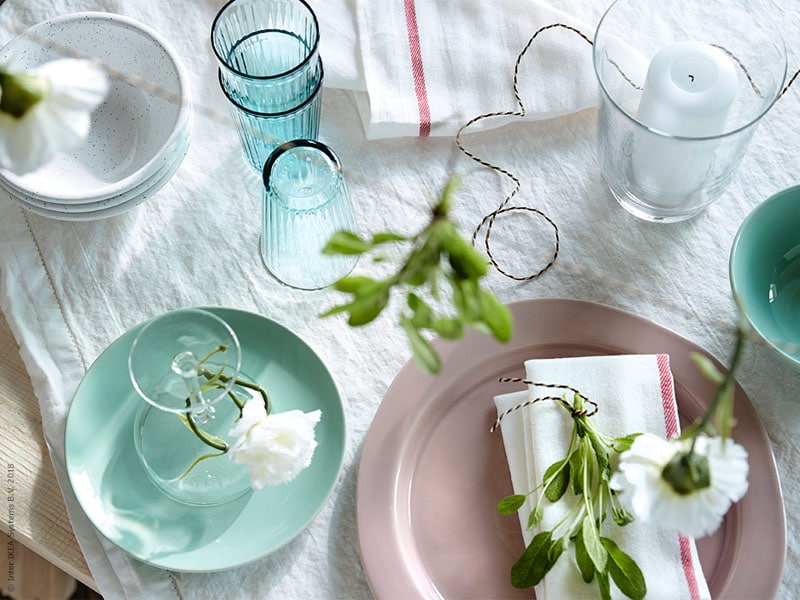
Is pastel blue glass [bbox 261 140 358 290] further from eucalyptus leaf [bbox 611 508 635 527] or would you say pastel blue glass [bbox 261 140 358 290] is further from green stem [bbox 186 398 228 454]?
eucalyptus leaf [bbox 611 508 635 527]

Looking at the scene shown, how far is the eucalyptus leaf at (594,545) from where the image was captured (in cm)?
57

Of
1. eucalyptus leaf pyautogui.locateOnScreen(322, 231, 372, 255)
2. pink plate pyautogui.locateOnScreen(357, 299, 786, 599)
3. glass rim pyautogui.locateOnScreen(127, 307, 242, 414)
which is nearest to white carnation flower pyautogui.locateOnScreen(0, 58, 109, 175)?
eucalyptus leaf pyautogui.locateOnScreen(322, 231, 372, 255)

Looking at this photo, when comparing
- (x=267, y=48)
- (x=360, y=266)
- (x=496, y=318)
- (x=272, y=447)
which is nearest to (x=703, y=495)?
(x=496, y=318)

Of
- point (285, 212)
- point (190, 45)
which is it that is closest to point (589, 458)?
point (285, 212)

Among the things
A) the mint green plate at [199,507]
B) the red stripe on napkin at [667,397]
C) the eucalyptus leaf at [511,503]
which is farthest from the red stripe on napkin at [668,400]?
the mint green plate at [199,507]

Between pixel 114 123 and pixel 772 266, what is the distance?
52cm

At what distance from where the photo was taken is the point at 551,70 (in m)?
0.75

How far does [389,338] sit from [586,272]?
0.52ft

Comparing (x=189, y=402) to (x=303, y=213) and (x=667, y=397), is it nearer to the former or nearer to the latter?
(x=303, y=213)

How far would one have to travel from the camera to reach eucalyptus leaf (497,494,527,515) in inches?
23.7

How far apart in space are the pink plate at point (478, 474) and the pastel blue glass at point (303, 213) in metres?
0.11

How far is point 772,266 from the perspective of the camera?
69cm

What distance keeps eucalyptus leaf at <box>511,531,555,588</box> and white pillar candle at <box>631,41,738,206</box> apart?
27 centimetres

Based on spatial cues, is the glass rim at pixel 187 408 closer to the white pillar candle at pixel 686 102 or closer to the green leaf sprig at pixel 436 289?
the green leaf sprig at pixel 436 289
